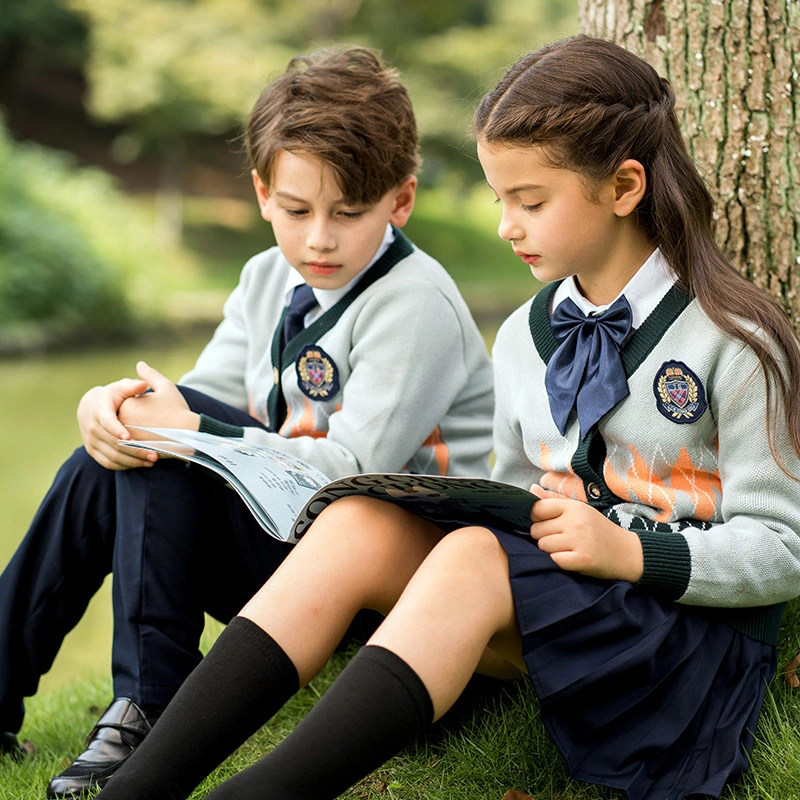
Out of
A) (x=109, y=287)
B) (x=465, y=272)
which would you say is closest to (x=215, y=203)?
(x=465, y=272)

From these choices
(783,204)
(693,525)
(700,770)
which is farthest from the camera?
(783,204)

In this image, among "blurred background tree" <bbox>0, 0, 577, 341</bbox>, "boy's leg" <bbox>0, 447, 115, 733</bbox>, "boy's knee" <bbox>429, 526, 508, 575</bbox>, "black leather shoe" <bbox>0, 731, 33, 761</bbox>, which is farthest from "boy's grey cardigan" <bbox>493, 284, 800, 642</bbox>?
"blurred background tree" <bbox>0, 0, 577, 341</bbox>

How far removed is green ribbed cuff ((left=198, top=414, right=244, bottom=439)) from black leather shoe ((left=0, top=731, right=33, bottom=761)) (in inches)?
29.0

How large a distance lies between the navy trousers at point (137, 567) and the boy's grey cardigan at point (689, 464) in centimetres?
57

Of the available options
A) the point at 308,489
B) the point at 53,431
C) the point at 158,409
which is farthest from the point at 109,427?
the point at 53,431

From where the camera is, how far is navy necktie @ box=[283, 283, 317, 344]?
2.29 meters

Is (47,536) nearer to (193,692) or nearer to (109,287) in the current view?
(193,692)

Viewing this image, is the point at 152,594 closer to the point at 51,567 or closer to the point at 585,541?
the point at 51,567

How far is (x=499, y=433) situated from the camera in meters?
1.99

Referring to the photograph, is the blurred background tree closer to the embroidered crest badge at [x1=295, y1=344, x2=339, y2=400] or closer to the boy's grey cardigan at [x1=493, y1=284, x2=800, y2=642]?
the embroidered crest badge at [x1=295, y1=344, x2=339, y2=400]

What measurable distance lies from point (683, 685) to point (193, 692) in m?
0.71

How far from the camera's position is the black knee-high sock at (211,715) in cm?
143

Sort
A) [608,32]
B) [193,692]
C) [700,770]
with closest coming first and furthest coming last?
[193,692]
[700,770]
[608,32]

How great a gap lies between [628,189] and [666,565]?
1.94ft
